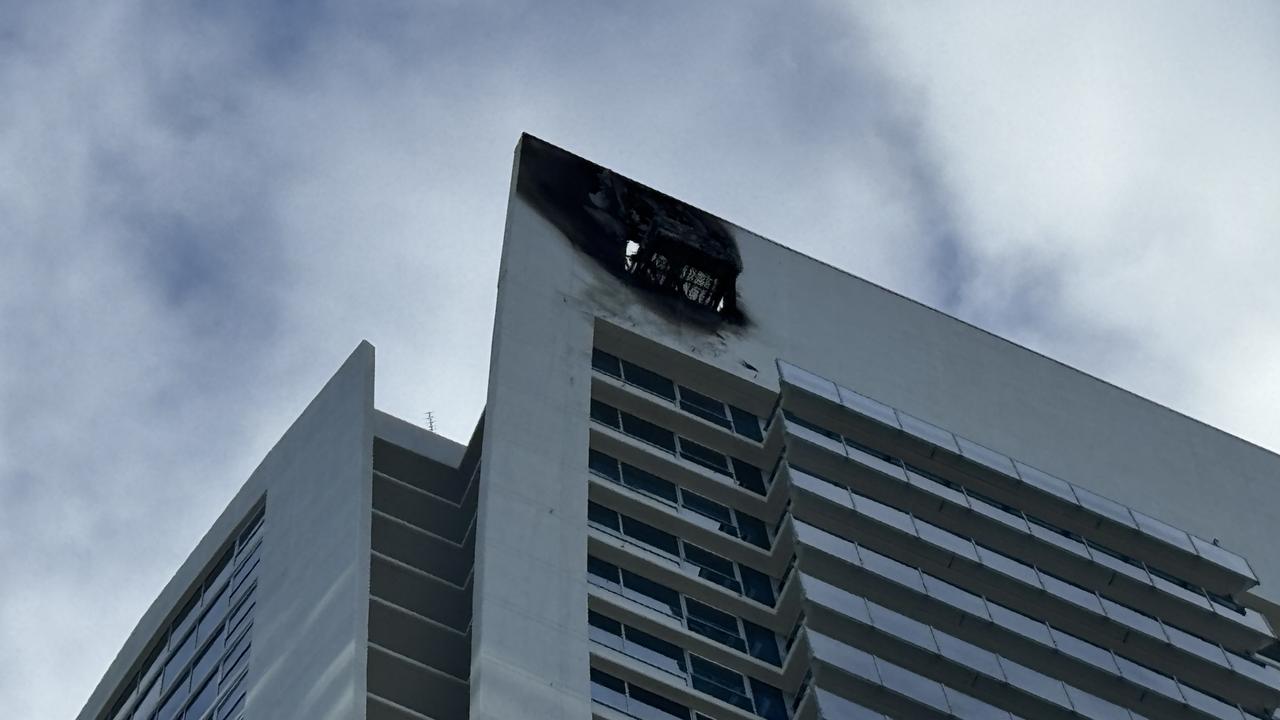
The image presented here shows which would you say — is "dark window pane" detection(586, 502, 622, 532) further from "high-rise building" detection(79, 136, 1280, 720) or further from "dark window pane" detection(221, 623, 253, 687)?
"dark window pane" detection(221, 623, 253, 687)

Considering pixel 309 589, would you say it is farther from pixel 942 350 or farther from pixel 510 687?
pixel 942 350

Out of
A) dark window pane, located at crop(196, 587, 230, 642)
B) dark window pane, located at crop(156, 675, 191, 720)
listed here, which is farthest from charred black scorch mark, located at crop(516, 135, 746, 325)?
dark window pane, located at crop(156, 675, 191, 720)

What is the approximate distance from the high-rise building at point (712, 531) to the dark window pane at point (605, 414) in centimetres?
8

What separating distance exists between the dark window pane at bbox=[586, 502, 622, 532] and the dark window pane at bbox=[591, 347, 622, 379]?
6349 millimetres

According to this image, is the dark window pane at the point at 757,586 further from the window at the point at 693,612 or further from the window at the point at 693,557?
the window at the point at 693,612

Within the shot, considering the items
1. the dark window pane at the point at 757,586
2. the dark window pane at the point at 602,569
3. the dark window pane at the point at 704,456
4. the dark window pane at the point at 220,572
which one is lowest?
the dark window pane at the point at 602,569

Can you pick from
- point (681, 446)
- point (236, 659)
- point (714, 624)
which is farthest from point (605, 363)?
point (236, 659)

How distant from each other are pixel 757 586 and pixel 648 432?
602 centimetres

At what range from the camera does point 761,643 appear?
52594 millimetres

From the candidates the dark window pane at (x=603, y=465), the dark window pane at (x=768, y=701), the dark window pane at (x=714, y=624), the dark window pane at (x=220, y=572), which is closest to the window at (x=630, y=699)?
the dark window pane at (x=768, y=701)

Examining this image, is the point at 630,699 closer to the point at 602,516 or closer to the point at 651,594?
the point at 651,594

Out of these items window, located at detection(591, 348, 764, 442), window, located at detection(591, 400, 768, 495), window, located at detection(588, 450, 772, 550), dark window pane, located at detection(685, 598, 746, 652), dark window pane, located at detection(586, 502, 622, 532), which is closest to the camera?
dark window pane, located at detection(685, 598, 746, 652)

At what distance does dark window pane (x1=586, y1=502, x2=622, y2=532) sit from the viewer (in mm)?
53281

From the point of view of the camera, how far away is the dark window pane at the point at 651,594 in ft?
Answer: 169
